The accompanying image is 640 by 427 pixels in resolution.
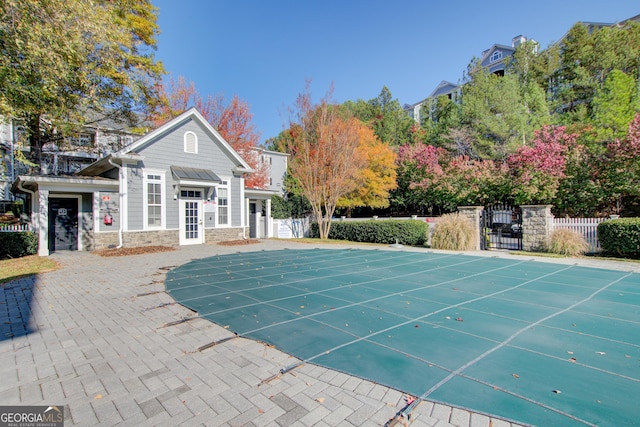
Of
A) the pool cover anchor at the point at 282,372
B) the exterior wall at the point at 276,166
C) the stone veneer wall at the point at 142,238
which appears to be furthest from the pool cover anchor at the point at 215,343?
the exterior wall at the point at 276,166

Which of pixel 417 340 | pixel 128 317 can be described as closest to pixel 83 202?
pixel 128 317

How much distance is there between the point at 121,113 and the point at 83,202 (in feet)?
22.2

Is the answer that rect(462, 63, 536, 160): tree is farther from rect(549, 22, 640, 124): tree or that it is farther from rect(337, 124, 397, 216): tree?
rect(337, 124, 397, 216): tree

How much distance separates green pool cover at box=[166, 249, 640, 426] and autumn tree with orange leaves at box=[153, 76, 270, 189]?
1927 cm

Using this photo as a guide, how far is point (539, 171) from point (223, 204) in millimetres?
16023

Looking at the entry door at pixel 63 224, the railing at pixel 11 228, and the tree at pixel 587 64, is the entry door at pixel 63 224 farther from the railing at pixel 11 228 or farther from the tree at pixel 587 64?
the tree at pixel 587 64

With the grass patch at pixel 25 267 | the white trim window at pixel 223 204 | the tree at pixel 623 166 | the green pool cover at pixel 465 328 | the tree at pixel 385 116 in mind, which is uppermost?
the tree at pixel 385 116

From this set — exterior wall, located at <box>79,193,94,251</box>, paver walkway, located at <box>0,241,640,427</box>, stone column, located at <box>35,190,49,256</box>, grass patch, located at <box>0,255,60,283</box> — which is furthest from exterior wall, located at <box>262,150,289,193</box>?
paver walkway, located at <box>0,241,640,427</box>

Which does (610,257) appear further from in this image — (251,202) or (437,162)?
(251,202)

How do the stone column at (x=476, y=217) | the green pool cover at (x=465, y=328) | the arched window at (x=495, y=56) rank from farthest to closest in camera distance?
the arched window at (x=495, y=56), the stone column at (x=476, y=217), the green pool cover at (x=465, y=328)

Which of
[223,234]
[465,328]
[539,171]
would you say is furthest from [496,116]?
[465,328]

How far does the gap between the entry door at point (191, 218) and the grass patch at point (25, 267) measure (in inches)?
202

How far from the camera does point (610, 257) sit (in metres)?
10.7

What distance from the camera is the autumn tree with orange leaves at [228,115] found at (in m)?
24.9
